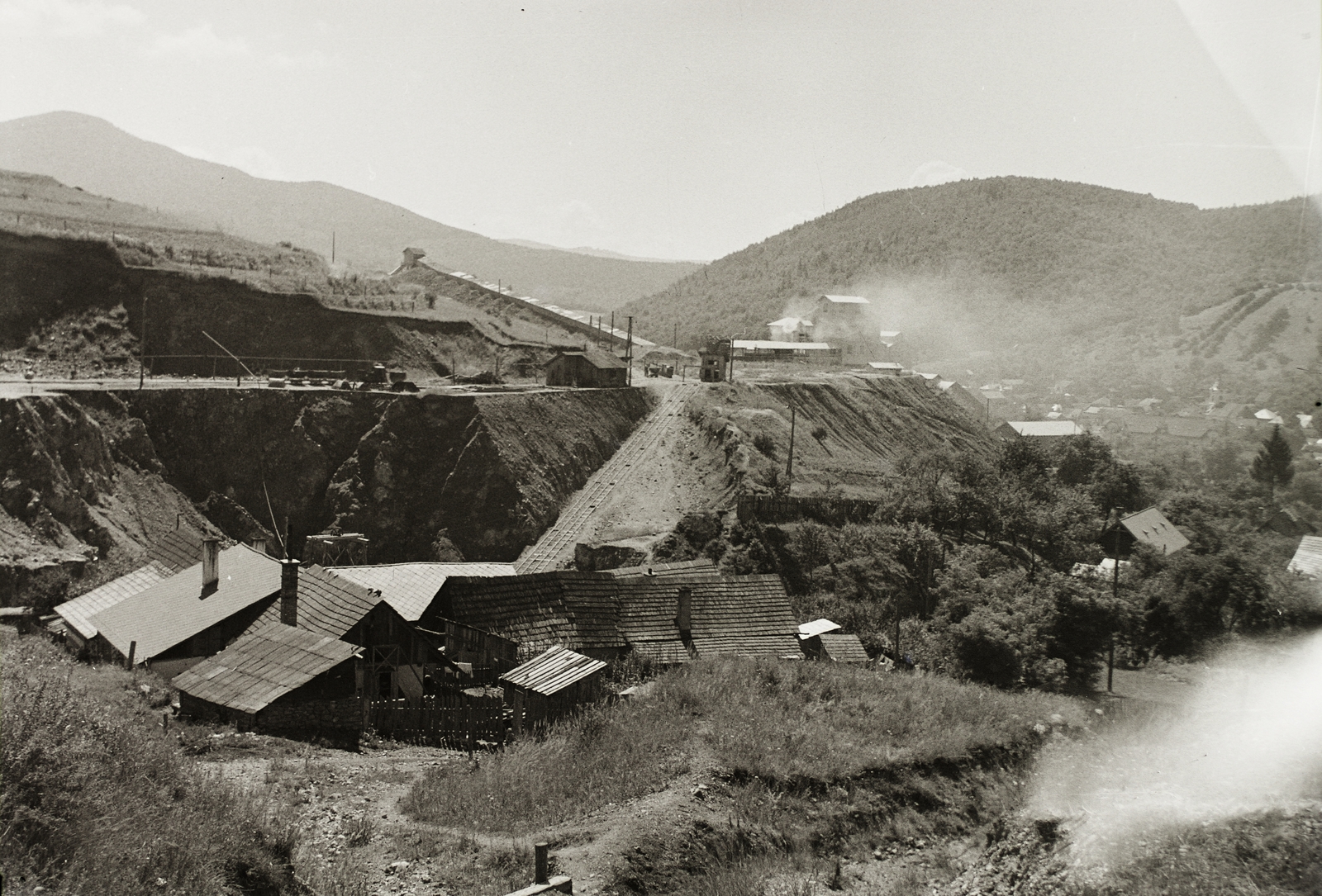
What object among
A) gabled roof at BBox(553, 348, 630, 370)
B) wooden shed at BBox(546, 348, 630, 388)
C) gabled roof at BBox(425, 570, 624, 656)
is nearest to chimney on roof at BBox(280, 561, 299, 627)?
gabled roof at BBox(425, 570, 624, 656)

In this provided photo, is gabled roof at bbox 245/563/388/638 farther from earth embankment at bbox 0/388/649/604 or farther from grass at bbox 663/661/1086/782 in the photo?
earth embankment at bbox 0/388/649/604

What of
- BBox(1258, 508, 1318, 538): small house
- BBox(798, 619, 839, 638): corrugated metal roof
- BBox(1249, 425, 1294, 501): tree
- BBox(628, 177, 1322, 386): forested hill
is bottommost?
BBox(798, 619, 839, 638): corrugated metal roof

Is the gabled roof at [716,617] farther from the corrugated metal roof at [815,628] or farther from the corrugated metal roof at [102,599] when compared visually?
the corrugated metal roof at [102,599]

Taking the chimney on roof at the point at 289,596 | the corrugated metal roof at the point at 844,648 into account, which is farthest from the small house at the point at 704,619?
the chimney on roof at the point at 289,596

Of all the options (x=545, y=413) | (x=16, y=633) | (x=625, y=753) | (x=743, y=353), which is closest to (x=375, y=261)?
(x=743, y=353)

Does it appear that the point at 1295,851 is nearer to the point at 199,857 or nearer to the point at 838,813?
the point at 838,813

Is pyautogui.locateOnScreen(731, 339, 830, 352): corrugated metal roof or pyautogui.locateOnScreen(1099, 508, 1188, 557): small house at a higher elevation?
pyautogui.locateOnScreen(731, 339, 830, 352): corrugated metal roof

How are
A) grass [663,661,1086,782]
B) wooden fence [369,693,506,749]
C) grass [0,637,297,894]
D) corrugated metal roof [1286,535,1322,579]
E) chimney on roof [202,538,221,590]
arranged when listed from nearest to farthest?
grass [0,637,297,894] < grass [663,661,1086,782] < wooden fence [369,693,506,749] < chimney on roof [202,538,221,590] < corrugated metal roof [1286,535,1322,579]
